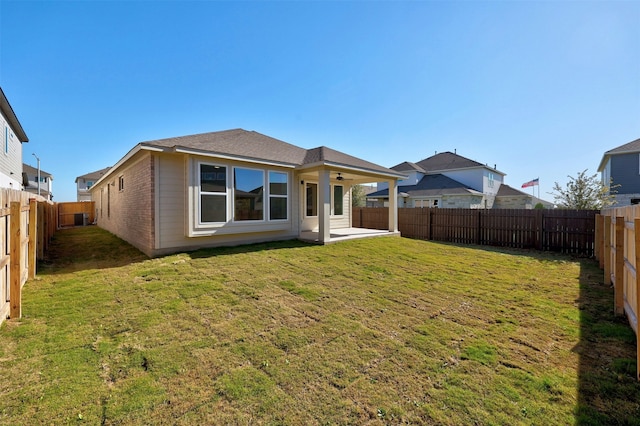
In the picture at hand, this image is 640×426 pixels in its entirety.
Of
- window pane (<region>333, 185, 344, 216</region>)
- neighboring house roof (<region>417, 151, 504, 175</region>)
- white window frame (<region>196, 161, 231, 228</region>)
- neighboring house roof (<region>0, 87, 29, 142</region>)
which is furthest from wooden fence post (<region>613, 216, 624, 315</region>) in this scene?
neighboring house roof (<region>417, 151, 504, 175</region>)

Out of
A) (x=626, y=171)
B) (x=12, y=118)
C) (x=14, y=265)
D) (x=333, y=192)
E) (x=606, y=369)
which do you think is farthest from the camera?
(x=626, y=171)

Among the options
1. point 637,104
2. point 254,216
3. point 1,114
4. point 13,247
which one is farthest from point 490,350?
point 1,114

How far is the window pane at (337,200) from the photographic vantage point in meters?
13.4

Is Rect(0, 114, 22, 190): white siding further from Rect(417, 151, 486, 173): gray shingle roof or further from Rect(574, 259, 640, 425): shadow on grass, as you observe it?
Rect(417, 151, 486, 173): gray shingle roof

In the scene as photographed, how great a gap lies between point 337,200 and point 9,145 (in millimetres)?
17605

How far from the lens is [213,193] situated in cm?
792

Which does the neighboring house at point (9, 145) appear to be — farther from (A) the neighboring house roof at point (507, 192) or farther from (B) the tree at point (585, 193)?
(A) the neighboring house roof at point (507, 192)

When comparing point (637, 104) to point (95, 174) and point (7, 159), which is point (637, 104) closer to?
point (7, 159)

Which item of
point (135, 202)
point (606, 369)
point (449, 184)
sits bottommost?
point (606, 369)

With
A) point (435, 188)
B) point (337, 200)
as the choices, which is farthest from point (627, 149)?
point (337, 200)

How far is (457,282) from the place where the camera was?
5.84 m

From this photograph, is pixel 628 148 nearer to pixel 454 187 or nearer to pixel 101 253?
pixel 454 187

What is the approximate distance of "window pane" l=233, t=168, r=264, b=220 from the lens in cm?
842

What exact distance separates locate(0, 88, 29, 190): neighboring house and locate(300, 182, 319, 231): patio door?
12.7m
